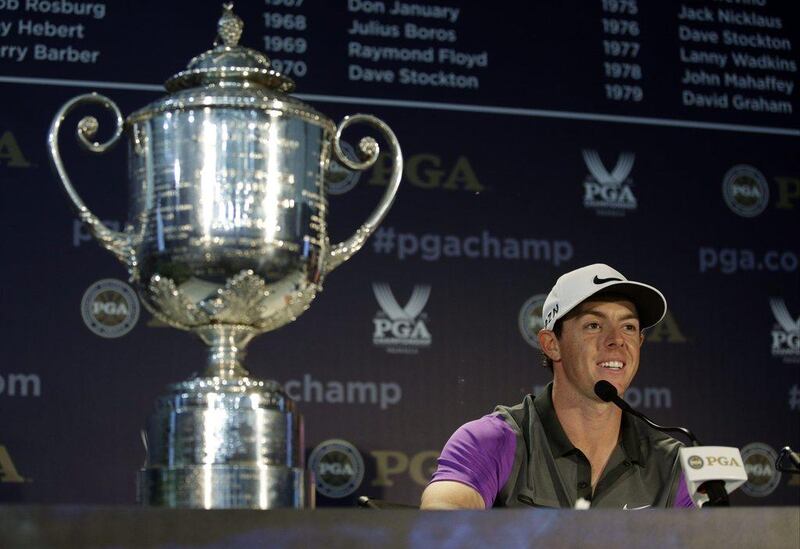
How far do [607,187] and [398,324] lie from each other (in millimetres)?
726

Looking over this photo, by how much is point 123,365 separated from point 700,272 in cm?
159

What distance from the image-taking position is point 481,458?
2008 millimetres

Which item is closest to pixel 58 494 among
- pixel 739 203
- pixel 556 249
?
pixel 556 249

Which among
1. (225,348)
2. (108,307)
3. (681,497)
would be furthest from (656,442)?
(108,307)

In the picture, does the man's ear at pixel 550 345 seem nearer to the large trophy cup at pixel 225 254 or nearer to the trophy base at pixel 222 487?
the large trophy cup at pixel 225 254

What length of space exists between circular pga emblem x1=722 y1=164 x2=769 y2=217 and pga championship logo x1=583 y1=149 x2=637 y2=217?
0.99ft

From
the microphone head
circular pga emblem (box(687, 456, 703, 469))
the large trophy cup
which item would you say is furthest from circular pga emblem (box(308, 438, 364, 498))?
circular pga emblem (box(687, 456, 703, 469))

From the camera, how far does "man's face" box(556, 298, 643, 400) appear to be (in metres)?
2.16

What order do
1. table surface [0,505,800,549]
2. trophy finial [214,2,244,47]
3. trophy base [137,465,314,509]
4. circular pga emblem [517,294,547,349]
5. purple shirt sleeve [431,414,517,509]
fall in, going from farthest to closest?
circular pga emblem [517,294,547,349]
purple shirt sleeve [431,414,517,509]
trophy finial [214,2,244,47]
trophy base [137,465,314,509]
table surface [0,505,800,549]

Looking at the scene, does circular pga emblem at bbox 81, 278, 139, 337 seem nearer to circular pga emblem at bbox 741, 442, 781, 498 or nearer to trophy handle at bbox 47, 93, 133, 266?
trophy handle at bbox 47, 93, 133, 266

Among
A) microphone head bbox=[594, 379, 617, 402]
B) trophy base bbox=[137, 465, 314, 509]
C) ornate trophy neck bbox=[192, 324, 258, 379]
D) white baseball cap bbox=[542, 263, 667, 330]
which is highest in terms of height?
white baseball cap bbox=[542, 263, 667, 330]

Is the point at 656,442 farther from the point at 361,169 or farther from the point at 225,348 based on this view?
the point at 225,348

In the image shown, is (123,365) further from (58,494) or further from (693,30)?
(693,30)

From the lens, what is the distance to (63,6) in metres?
3.05
